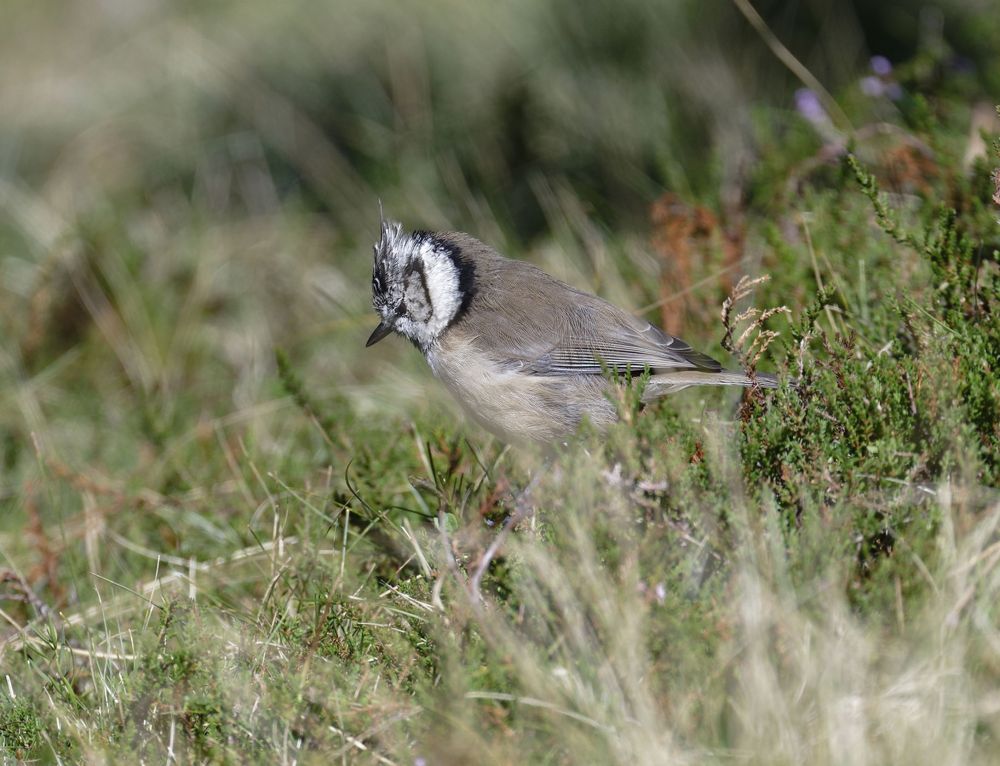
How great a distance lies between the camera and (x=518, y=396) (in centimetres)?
408

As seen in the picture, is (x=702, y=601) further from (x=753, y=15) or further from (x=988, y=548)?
(x=753, y=15)

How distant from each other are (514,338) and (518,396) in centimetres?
25

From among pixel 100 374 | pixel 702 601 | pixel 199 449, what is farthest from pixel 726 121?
pixel 702 601

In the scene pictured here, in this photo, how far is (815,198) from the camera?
4652 millimetres

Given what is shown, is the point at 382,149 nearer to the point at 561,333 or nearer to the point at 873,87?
the point at 873,87

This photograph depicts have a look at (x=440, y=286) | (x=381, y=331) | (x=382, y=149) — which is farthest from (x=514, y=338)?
(x=382, y=149)

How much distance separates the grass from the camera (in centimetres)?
270

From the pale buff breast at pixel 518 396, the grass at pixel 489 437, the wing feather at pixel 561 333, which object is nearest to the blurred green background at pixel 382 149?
the grass at pixel 489 437

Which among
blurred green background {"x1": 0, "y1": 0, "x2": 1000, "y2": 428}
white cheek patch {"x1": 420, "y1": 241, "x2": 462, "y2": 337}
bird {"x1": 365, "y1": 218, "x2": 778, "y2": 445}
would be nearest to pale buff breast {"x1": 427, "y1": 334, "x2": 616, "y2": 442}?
bird {"x1": 365, "y1": 218, "x2": 778, "y2": 445}

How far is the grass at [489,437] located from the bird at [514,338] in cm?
17

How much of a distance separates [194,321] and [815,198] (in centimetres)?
349

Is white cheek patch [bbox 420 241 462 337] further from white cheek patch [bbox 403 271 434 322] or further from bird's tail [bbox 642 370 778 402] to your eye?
bird's tail [bbox 642 370 778 402]

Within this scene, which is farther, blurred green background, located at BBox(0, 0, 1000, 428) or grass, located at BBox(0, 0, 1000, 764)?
blurred green background, located at BBox(0, 0, 1000, 428)

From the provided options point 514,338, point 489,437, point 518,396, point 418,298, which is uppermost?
point 418,298
